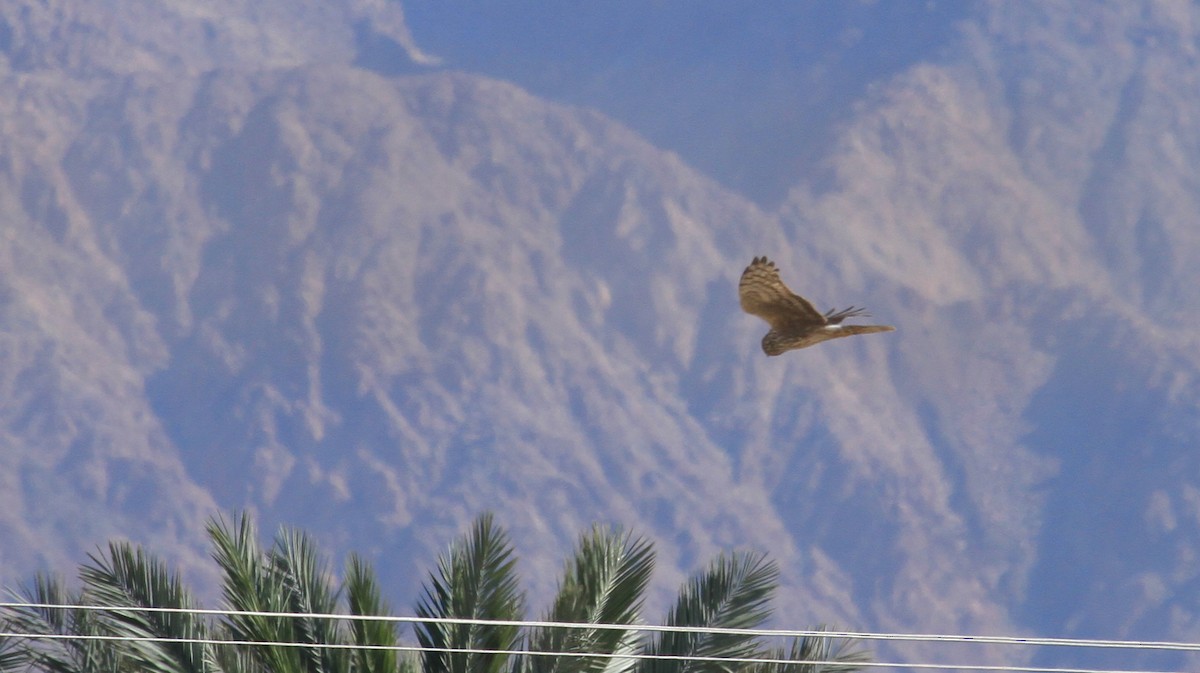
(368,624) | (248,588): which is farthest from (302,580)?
(368,624)

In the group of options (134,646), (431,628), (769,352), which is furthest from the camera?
(431,628)

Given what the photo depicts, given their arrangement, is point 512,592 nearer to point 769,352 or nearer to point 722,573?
point 722,573

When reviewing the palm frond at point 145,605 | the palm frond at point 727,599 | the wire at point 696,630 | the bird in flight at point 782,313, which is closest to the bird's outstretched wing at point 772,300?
the bird in flight at point 782,313

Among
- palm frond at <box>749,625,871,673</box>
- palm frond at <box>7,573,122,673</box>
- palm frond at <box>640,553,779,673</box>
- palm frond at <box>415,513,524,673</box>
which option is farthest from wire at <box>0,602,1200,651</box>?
palm frond at <box>7,573,122,673</box>

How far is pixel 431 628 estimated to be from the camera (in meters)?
19.6

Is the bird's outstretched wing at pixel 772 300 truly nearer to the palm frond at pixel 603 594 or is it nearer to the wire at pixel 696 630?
the wire at pixel 696 630

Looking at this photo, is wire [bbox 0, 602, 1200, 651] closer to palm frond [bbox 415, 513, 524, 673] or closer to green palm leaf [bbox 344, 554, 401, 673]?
green palm leaf [bbox 344, 554, 401, 673]

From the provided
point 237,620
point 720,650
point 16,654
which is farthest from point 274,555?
point 720,650

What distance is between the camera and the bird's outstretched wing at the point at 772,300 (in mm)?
15453

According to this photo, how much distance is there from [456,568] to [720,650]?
9.70ft

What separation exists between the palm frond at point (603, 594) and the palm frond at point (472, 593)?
1.73 ft

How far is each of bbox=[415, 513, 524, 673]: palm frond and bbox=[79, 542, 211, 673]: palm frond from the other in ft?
7.80

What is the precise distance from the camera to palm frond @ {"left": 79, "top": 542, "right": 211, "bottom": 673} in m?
18.3

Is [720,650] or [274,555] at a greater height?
[274,555]
